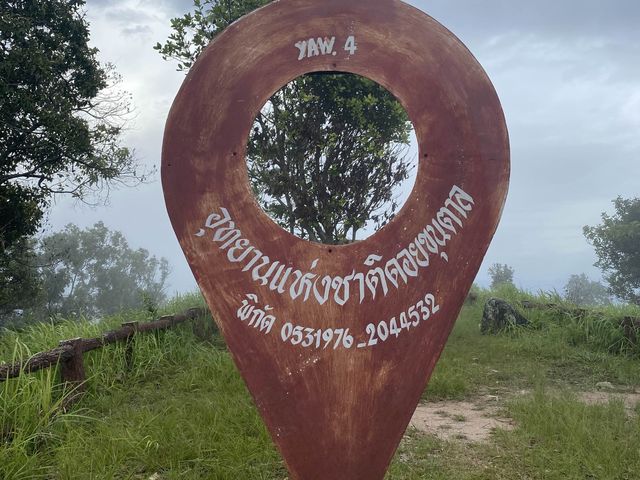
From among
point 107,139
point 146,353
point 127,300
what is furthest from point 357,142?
point 127,300

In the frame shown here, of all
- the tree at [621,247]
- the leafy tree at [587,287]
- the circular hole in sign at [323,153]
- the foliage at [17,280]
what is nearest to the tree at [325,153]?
the circular hole in sign at [323,153]

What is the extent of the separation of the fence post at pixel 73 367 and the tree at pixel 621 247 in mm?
21573

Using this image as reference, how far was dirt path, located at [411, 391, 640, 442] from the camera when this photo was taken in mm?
4207

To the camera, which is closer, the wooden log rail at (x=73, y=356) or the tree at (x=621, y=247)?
the wooden log rail at (x=73, y=356)

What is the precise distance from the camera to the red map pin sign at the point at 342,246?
2.37 meters

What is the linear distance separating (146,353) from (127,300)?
1082 inches

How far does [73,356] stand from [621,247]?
73.4 feet

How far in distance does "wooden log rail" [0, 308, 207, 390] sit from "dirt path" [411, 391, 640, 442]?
2.86m

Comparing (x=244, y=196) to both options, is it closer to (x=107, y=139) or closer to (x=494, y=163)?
(x=494, y=163)

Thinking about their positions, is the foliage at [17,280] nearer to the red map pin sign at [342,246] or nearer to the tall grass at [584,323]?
the tall grass at [584,323]

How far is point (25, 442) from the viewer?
369cm

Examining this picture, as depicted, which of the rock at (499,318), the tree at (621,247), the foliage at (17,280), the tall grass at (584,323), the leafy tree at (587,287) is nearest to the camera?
the tall grass at (584,323)

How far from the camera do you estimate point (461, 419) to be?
4.56m

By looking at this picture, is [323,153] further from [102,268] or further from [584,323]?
[102,268]
